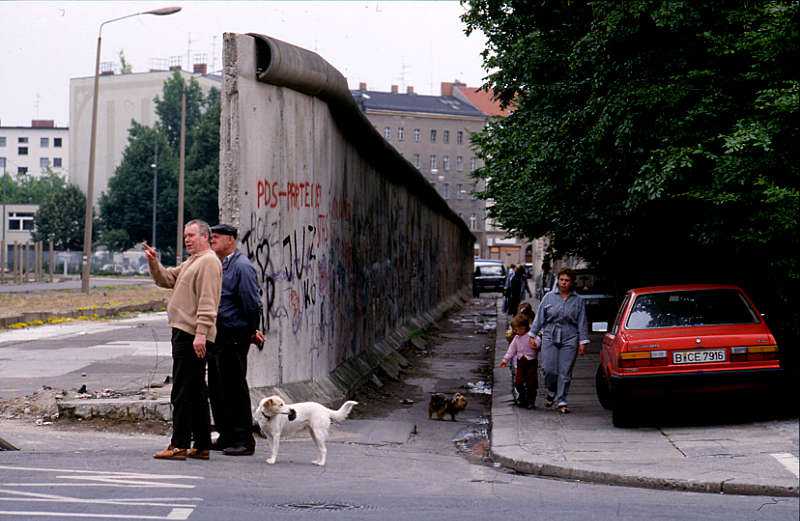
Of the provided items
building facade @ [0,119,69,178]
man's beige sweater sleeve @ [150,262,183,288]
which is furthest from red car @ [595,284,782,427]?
building facade @ [0,119,69,178]

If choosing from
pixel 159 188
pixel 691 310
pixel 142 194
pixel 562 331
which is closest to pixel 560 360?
pixel 562 331

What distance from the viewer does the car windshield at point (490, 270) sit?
6486 centimetres

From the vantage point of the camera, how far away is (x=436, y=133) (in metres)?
140

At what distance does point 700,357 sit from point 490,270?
52.8 meters

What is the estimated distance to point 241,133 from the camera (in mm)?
12602

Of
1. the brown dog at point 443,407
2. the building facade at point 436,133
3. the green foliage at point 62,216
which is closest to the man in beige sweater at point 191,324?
the brown dog at point 443,407

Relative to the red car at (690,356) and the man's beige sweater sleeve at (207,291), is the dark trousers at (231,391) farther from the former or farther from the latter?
the red car at (690,356)

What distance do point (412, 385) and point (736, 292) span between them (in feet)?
23.9

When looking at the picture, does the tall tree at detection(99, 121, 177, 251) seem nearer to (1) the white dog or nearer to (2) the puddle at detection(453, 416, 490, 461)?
(2) the puddle at detection(453, 416, 490, 461)

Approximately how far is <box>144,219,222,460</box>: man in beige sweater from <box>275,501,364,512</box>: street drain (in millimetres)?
1882

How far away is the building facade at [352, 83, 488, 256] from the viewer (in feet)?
448

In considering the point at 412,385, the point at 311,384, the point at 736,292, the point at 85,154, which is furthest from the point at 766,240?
the point at 85,154

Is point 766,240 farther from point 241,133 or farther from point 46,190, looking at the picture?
point 46,190

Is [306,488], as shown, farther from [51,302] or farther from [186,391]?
[51,302]
